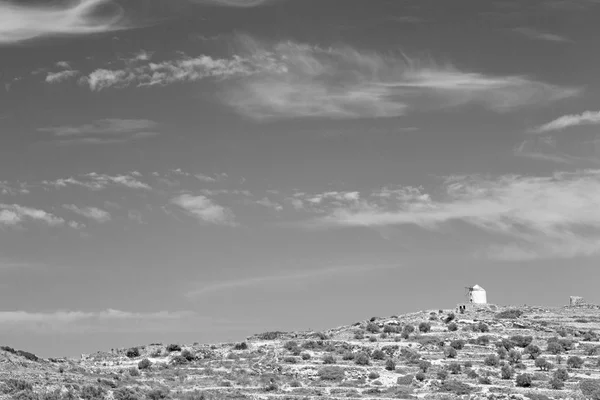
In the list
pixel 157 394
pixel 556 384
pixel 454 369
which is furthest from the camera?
pixel 454 369

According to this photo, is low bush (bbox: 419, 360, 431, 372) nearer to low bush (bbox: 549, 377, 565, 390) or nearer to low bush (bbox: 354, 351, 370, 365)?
low bush (bbox: 354, 351, 370, 365)

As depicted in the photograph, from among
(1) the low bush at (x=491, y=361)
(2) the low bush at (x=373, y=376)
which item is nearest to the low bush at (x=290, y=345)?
(2) the low bush at (x=373, y=376)

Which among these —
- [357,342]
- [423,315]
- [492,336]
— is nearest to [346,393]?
[357,342]

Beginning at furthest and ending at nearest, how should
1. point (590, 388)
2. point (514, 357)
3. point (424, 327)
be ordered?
1. point (424, 327)
2. point (514, 357)
3. point (590, 388)

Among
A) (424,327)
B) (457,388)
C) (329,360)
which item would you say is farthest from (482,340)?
(457,388)

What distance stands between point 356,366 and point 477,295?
180ft

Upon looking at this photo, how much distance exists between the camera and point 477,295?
152 m

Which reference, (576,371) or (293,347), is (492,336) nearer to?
(576,371)

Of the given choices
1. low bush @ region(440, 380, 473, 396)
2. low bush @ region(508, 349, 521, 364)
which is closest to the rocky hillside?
low bush @ region(508, 349, 521, 364)

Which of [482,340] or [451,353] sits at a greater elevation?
[482,340]

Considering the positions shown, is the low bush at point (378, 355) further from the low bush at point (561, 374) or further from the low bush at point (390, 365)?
the low bush at point (561, 374)

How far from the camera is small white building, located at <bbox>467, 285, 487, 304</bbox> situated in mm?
151450

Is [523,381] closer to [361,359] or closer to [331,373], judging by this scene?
[361,359]

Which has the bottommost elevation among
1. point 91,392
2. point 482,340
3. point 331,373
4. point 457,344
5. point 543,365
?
point 91,392
